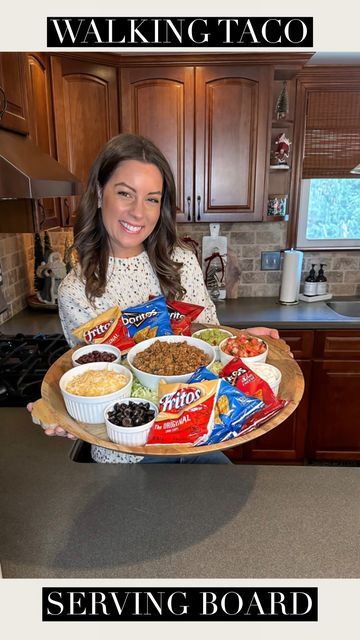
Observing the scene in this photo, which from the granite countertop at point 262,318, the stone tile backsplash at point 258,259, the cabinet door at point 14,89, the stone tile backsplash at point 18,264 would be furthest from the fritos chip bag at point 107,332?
the stone tile backsplash at point 258,259

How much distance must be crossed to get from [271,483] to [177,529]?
263 mm

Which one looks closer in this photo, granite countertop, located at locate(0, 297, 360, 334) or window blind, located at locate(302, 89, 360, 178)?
granite countertop, located at locate(0, 297, 360, 334)

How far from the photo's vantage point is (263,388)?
1.00 metres

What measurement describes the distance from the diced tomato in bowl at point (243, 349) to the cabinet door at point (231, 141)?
1.59m

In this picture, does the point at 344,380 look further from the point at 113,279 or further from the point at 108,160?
the point at 108,160

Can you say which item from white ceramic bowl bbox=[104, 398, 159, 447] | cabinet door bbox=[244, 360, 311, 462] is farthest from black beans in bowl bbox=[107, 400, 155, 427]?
cabinet door bbox=[244, 360, 311, 462]

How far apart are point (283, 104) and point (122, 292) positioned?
1.94 m

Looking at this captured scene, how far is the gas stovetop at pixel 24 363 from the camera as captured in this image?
151 cm

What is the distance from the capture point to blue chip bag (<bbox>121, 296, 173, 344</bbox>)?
4.48ft

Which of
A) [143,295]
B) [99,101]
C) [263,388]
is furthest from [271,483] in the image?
A: [99,101]

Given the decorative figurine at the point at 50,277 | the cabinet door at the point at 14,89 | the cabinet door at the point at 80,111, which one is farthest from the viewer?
the decorative figurine at the point at 50,277

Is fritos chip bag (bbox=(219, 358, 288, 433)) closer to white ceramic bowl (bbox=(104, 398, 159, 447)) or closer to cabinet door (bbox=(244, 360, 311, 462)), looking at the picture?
white ceramic bowl (bbox=(104, 398, 159, 447))

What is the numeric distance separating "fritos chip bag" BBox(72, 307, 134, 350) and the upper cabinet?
153 cm

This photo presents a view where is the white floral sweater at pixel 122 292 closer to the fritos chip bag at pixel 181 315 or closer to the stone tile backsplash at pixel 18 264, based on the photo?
the fritos chip bag at pixel 181 315
